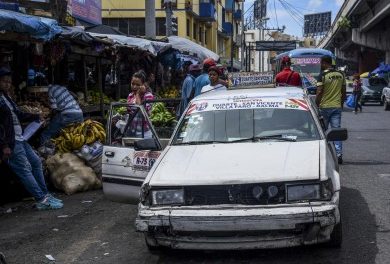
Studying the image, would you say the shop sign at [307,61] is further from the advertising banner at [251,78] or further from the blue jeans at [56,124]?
the blue jeans at [56,124]

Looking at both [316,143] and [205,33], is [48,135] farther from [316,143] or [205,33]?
[205,33]

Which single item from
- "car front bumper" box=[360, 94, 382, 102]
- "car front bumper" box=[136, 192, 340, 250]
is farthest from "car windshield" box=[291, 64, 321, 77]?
"car front bumper" box=[136, 192, 340, 250]

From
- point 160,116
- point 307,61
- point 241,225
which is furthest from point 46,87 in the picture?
point 307,61

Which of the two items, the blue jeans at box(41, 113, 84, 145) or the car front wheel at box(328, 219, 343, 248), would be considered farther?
the blue jeans at box(41, 113, 84, 145)

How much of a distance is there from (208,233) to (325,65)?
6450 millimetres

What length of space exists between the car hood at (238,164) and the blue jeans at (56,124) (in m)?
4.21

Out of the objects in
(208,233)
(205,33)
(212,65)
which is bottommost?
(208,233)

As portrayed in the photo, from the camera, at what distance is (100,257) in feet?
18.1

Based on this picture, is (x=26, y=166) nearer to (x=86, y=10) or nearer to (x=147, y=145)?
(x=147, y=145)

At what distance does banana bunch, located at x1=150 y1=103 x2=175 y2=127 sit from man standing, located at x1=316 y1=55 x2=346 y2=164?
2934mm

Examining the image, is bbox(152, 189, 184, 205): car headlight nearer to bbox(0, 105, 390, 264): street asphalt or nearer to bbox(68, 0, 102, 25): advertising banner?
bbox(0, 105, 390, 264): street asphalt

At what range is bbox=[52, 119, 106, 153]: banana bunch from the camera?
9273mm

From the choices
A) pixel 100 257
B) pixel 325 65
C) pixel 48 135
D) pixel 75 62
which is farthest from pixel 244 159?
pixel 75 62

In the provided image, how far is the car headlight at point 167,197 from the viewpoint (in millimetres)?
4957
